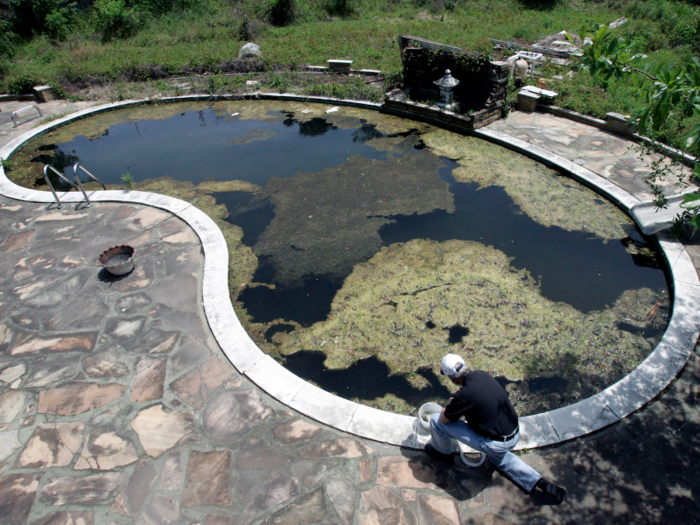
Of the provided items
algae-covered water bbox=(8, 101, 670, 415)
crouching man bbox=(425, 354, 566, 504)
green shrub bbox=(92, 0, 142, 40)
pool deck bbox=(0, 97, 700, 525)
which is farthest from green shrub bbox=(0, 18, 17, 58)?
crouching man bbox=(425, 354, 566, 504)

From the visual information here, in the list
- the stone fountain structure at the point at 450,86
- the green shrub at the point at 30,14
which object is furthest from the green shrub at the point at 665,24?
the green shrub at the point at 30,14

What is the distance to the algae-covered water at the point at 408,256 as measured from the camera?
4754 mm

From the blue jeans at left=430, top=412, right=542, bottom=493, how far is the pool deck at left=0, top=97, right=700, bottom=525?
169 mm

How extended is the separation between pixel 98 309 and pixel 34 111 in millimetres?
10383

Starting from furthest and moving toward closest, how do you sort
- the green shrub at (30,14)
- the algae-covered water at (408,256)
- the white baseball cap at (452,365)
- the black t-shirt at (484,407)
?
1. the green shrub at (30,14)
2. the algae-covered water at (408,256)
3. the white baseball cap at (452,365)
4. the black t-shirt at (484,407)

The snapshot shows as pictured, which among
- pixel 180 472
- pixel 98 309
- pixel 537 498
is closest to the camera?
pixel 537 498

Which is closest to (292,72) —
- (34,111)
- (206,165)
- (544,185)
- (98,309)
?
(206,165)

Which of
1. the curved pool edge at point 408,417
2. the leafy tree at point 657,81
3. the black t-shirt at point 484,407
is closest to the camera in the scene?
the leafy tree at point 657,81

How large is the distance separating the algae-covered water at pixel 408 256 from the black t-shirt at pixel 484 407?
1.03m

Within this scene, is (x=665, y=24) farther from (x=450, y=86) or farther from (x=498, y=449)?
(x=498, y=449)

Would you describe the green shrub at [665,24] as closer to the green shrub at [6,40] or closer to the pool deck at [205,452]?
the pool deck at [205,452]

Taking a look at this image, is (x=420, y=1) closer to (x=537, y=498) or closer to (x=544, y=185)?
(x=544, y=185)

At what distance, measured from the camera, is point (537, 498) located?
137 inches

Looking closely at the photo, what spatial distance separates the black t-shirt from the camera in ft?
10.8
